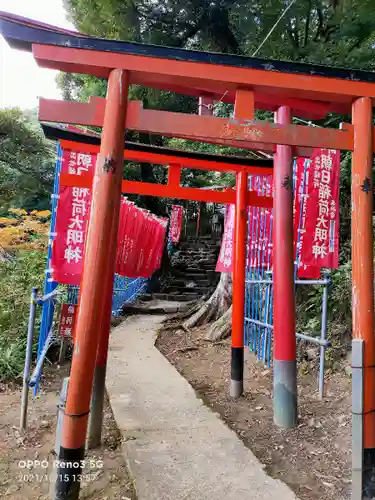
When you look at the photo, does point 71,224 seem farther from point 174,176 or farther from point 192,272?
point 192,272

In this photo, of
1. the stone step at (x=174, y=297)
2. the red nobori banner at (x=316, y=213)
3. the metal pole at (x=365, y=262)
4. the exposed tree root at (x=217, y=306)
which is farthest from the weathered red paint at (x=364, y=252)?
the stone step at (x=174, y=297)

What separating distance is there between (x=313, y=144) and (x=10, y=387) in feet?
16.3

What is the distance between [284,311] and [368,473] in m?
1.76

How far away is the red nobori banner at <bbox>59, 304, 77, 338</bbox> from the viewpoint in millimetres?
4473

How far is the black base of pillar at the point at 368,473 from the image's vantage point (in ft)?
8.86

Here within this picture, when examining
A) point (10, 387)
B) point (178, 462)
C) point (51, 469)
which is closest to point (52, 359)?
point (10, 387)

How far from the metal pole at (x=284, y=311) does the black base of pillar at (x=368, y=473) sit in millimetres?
1398

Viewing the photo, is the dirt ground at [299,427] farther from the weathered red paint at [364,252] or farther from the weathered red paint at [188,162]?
the weathered red paint at [188,162]

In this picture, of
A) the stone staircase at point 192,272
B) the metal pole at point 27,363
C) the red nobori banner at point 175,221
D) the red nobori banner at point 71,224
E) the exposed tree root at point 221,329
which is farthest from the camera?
the red nobori banner at point 175,221

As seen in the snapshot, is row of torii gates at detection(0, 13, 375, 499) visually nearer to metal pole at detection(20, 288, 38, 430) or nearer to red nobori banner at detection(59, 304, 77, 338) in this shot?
metal pole at detection(20, 288, 38, 430)

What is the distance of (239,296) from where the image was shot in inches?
206

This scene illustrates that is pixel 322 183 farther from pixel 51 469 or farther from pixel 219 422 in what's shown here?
pixel 51 469

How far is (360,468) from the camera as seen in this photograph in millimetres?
2727

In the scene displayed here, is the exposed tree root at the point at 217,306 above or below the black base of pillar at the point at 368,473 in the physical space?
above
